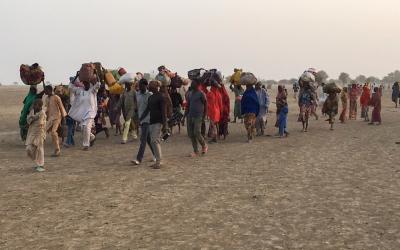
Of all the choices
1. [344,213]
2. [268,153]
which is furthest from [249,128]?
[344,213]

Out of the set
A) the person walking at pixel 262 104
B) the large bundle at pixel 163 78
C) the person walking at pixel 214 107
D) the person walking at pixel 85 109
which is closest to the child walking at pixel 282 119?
the person walking at pixel 262 104

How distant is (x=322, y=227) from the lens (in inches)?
234

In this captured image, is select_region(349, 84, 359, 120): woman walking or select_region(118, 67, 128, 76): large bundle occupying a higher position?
select_region(118, 67, 128, 76): large bundle

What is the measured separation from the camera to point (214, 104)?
1396 centimetres

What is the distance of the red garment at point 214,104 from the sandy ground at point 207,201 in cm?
159

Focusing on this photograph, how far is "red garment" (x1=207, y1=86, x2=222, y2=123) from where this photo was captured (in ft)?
45.6

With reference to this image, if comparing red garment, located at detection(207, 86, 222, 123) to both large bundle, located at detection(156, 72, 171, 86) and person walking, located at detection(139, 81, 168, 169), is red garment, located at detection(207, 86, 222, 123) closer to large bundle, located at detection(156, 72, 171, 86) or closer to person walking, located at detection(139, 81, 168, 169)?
large bundle, located at detection(156, 72, 171, 86)

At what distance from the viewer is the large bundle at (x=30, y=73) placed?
13742 mm

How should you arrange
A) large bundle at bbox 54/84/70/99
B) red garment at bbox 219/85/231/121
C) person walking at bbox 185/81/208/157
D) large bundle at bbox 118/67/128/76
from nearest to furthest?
person walking at bbox 185/81/208/157 → red garment at bbox 219/85/231/121 → large bundle at bbox 54/84/70/99 → large bundle at bbox 118/67/128/76

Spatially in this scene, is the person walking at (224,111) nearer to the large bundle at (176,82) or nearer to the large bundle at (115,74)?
the large bundle at (176,82)

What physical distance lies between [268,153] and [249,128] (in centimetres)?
248

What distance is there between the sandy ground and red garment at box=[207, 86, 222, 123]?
1.59m

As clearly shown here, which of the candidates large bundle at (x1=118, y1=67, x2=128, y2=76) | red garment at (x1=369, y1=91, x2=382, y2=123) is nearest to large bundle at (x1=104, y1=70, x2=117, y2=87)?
large bundle at (x1=118, y1=67, x2=128, y2=76)

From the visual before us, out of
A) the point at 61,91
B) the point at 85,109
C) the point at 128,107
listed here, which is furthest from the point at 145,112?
the point at 61,91
